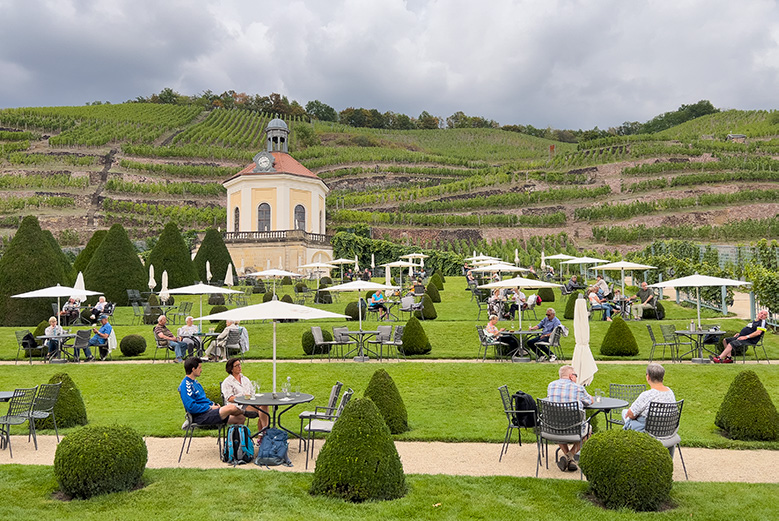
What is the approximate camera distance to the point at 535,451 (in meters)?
8.51

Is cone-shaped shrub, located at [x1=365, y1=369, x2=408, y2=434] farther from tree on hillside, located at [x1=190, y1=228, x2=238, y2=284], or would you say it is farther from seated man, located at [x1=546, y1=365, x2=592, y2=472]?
tree on hillside, located at [x1=190, y1=228, x2=238, y2=284]

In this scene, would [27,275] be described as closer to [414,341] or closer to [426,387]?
[414,341]

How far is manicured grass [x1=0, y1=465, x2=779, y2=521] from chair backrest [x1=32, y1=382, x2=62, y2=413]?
171 centimetres


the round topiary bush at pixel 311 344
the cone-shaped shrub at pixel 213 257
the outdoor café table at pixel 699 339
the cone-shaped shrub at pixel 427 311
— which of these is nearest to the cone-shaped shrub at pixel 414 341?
the round topiary bush at pixel 311 344

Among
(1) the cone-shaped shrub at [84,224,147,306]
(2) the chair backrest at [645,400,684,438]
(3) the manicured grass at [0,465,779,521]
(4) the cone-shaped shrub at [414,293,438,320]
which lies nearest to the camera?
(3) the manicured grass at [0,465,779,521]

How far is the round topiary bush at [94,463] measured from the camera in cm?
628

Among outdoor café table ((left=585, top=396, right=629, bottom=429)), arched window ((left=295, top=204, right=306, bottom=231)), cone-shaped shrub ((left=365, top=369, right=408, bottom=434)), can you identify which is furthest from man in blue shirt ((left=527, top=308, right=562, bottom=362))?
arched window ((left=295, top=204, right=306, bottom=231))

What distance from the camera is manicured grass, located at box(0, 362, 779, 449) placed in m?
9.61

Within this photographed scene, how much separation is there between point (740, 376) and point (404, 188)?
6294 cm

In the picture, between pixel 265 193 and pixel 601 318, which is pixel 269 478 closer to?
pixel 601 318

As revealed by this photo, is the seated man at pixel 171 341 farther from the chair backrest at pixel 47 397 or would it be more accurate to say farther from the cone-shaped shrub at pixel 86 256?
the cone-shaped shrub at pixel 86 256

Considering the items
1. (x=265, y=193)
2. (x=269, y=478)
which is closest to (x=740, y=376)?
(x=269, y=478)

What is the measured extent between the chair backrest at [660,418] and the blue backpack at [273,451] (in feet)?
13.4

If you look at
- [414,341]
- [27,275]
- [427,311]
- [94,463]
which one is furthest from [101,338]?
[94,463]
